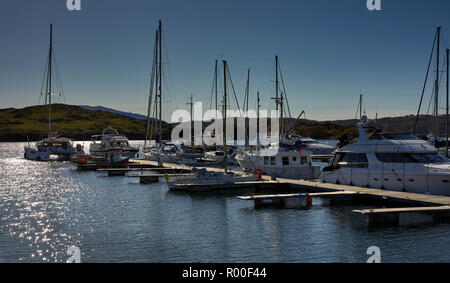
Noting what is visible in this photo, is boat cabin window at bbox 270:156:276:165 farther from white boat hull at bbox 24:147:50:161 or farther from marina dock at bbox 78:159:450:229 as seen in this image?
white boat hull at bbox 24:147:50:161

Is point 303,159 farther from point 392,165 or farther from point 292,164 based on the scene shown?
point 392,165

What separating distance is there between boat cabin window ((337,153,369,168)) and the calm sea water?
13.9ft

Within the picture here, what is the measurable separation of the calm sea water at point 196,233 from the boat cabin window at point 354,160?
422cm

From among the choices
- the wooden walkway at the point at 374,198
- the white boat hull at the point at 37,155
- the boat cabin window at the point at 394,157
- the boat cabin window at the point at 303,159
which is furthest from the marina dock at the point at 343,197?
the white boat hull at the point at 37,155

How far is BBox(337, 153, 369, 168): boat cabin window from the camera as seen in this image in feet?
102

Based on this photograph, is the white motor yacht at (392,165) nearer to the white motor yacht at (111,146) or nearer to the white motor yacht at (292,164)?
the white motor yacht at (292,164)

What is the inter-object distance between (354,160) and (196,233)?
1451 centimetres

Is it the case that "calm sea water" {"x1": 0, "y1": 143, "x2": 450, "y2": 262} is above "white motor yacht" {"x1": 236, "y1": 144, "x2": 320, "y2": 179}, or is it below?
below

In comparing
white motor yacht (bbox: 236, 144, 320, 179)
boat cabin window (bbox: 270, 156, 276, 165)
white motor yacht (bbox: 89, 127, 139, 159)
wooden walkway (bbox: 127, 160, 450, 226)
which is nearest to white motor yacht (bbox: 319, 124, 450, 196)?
wooden walkway (bbox: 127, 160, 450, 226)
